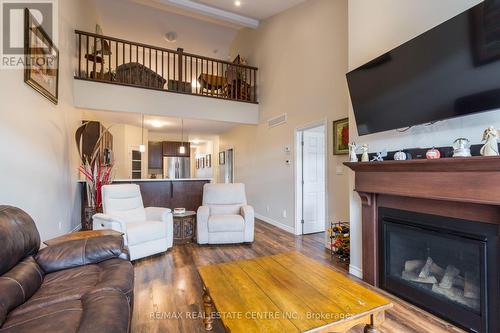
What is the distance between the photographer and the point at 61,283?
4.99 feet

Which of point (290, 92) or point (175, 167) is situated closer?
point (290, 92)

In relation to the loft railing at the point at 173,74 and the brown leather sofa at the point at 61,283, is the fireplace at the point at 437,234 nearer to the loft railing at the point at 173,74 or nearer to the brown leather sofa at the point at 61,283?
the brown leather sofa at the point at 61,283

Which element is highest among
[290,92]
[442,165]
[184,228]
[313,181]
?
[290,92]

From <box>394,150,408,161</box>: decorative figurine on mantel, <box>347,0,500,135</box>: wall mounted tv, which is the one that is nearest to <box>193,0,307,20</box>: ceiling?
<box>347,0,500,135</box>: wall mounted tv

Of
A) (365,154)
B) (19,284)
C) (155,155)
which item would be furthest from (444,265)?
(155,155)

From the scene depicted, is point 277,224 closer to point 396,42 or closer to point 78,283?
point 396,42

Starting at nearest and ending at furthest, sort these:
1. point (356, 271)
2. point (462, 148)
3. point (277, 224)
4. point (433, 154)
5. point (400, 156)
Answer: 1. point (462, 148)
2. point (433, 154)
3. point (400, 156)
4. point (356, 271)
5. point (277, 224)

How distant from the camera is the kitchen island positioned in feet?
16.3

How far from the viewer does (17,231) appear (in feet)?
4.89

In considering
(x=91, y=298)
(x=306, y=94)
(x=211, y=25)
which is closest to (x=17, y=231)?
(x=91, y=298)

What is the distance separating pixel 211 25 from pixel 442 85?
6.81 m

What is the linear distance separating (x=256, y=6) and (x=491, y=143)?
471cm

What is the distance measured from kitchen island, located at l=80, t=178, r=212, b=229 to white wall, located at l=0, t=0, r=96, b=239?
120 cm

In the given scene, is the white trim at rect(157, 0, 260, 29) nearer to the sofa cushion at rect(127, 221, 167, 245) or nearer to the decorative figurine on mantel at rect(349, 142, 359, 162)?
the decorative figurine on mantel at rect(349, 142, 359, 162)
